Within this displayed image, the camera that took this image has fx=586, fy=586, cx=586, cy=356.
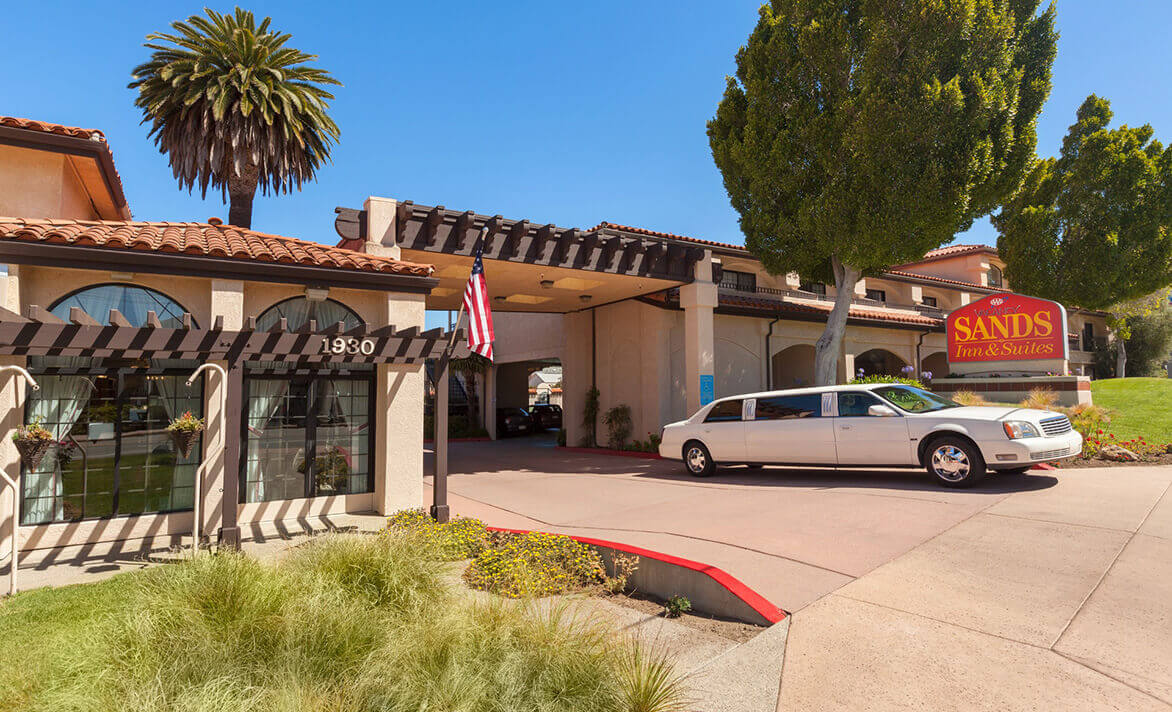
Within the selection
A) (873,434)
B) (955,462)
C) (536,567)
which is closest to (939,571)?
(536,567)

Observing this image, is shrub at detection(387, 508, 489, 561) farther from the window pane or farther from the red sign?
the red sign

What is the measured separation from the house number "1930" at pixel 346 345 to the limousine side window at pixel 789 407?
23.7ft

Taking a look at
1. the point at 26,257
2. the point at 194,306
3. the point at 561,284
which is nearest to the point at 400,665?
the point at 194,306

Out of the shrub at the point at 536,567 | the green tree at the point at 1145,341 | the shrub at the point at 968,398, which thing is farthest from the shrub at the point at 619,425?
the green tree at the point at 1145,341

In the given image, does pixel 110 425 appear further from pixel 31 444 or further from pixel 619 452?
pixel 619 452

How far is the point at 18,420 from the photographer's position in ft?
23.7

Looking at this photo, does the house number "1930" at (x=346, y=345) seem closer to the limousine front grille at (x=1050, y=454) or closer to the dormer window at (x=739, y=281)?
the limousine front grille at (x=1050, y=454)

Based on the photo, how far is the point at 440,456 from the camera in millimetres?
8789

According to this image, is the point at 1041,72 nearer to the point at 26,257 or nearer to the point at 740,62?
the point at 740,62

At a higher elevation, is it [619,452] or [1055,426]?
[1055,426]

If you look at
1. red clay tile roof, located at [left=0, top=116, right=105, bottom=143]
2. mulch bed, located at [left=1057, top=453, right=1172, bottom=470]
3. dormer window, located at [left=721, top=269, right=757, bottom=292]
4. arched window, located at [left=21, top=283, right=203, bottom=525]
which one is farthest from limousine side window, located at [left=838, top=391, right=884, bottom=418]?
red clay tile roof, located at [left=0, top=116, right=105, bottom=143]

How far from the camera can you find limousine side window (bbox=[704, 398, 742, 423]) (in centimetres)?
1178

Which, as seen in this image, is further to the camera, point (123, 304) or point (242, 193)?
point (242, 193)

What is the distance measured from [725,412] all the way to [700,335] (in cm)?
419
